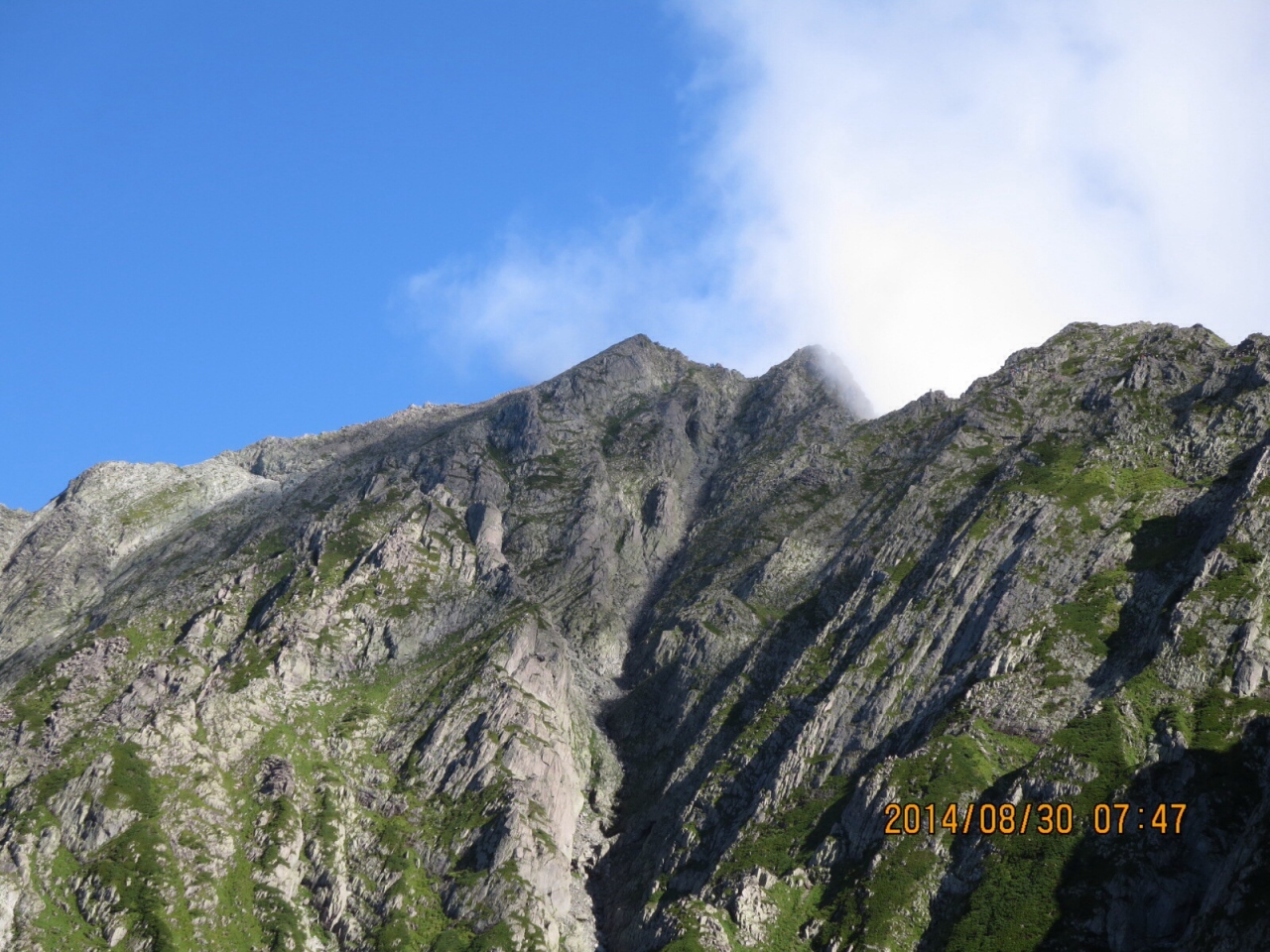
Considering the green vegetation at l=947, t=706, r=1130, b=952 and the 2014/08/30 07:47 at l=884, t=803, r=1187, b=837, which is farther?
the 2014/08/30 07:47 at l=884, t=803, r=1187, b=837

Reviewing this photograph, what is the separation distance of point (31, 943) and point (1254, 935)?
192 m

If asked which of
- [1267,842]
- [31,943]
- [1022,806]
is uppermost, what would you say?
[1022,806]

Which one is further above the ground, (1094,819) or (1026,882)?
(1094,819)

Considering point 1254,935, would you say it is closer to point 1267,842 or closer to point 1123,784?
point 1267,842

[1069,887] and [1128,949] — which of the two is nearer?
[1128,949]

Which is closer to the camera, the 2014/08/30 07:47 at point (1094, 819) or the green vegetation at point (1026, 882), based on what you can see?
the green vegetation at point (1026, 882)

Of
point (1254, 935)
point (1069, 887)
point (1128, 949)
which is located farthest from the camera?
point (1069, 887)

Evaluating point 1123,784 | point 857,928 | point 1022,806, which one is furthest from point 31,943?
point 1123,784

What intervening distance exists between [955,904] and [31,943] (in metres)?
159

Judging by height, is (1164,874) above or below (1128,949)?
above

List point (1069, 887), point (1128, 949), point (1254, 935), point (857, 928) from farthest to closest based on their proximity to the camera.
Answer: point (857, 928)
point (1069, 887)
point (1128, 949)
point (1254, 935)

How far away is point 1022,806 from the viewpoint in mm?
199375

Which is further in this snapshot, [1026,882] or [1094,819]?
[1094,819]

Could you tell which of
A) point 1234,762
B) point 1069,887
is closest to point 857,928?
point 1069,887
